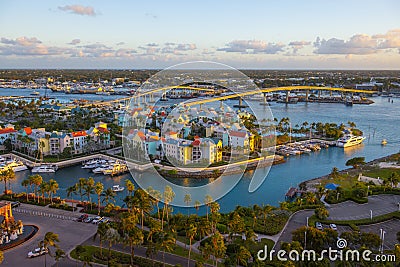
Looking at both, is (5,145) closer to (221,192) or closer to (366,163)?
(221,192)

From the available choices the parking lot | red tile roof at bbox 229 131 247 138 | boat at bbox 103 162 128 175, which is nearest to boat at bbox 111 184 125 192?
boat at bbox 103 162 128 175

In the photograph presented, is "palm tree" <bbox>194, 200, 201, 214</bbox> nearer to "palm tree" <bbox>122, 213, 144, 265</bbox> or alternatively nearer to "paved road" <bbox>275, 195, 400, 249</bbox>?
"paved road" <bbox>275, 195, 400, 249</bbox>

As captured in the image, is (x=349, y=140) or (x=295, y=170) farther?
(x=349, y=140)

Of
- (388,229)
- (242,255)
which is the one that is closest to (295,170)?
(388,229)

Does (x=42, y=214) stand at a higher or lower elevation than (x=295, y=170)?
higher

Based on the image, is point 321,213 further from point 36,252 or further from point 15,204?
point 15,204

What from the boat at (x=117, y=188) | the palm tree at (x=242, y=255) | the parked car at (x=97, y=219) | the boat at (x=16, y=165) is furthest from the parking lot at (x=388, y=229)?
the boat at (x=16, y=165)
